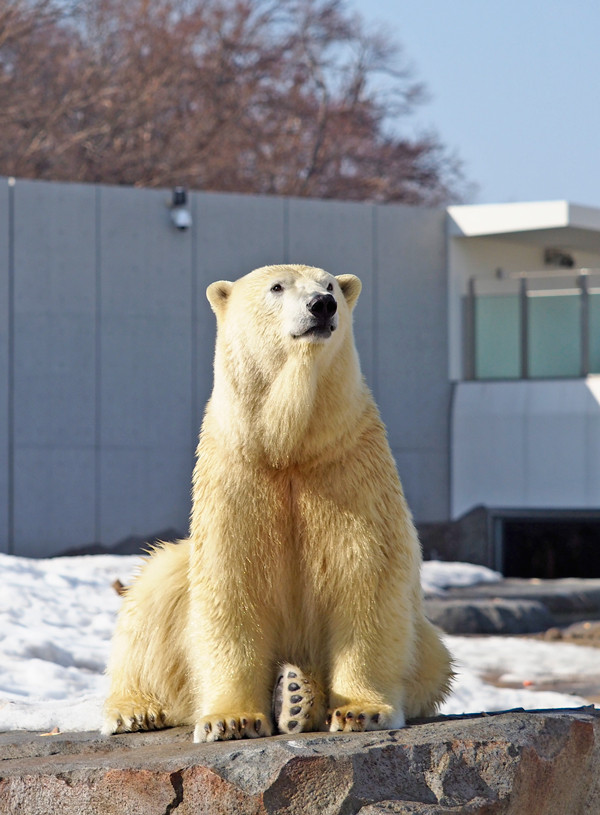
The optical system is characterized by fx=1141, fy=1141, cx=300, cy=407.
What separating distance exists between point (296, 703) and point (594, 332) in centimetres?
1228

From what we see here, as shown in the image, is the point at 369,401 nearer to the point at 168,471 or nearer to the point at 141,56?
the point at 168,471

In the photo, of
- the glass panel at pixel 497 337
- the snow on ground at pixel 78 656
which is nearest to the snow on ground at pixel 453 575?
the glass panel at pixel 497 337

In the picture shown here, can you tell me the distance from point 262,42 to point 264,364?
851 inches

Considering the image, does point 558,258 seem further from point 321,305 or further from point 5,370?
point 321,305

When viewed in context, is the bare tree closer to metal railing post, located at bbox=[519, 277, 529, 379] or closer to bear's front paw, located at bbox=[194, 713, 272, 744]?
metal railing post, located at bbox=[519, 277, 529, 379]

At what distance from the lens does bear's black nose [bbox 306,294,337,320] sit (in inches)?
123

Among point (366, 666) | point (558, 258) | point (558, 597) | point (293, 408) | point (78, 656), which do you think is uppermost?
point (558, 258)

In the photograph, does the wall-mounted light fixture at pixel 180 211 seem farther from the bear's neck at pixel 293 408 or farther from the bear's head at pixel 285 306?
the bear's neck at pixel 293 408

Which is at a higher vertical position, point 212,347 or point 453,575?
point 212,347

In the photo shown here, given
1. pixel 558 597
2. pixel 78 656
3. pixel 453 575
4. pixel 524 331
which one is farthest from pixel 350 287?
pixel 524 331

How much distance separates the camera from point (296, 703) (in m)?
3.27

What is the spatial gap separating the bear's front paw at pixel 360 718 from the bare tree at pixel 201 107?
697 inches

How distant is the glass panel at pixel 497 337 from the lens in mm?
15180

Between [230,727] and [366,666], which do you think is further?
[366,666]
